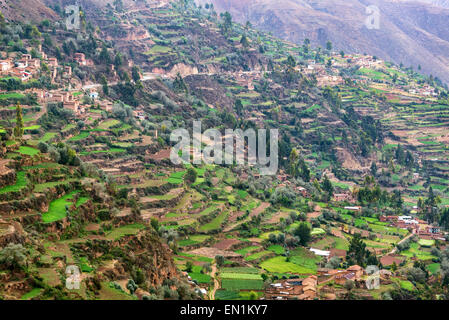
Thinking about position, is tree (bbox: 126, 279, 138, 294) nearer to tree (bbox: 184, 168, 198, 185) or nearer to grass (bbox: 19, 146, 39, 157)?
grass (bbox: 19, 146, 39, 157)

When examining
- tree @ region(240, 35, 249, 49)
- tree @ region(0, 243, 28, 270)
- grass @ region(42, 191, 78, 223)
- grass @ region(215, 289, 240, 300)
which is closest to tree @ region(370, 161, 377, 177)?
tree @ region(240, 35, 249, 49)

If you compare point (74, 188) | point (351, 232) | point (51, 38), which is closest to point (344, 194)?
point (351, 232)

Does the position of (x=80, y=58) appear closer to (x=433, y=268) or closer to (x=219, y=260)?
(x=219, y=260)

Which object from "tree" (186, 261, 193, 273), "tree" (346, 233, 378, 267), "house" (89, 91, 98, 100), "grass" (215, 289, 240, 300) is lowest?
Answer: "tree" (346, 233, 378, 267)

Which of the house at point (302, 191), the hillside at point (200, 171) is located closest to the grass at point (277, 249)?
the hillside at point (200, 171)

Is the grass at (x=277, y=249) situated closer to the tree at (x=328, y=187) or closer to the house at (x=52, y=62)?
the tree at (x=328, y=187)
